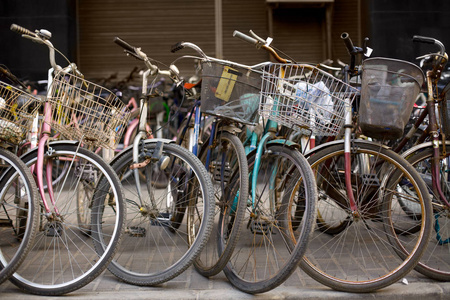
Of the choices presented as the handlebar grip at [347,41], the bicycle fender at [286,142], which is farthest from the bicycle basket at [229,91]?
the handlebar grip at [347,41]

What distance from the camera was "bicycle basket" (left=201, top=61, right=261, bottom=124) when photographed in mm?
3586

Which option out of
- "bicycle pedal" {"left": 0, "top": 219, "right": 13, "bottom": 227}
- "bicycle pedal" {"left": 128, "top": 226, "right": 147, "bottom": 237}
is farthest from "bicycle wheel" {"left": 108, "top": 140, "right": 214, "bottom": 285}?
"bicycle pedal" {"left": 0, "top": 219, "right": 13, "bottom": 227}

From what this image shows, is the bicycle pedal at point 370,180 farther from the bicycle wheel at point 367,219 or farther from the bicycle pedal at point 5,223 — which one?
the bicycle pedal at point 5,223

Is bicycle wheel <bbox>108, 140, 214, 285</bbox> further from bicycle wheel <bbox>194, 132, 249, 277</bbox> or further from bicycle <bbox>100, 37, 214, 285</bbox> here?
bicycle wheel <bbox>194, 132, 249, 277</bbox>

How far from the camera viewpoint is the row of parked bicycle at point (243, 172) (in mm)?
3426

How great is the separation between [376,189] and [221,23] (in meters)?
4.78

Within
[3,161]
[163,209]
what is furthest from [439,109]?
[3,161]

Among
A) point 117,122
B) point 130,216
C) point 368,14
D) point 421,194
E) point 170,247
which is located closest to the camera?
point 421,194

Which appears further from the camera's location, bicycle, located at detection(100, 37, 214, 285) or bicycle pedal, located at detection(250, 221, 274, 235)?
bicycle pedal, located at detection(250, 221, 274, 235)

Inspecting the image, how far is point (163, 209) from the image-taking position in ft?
13.3

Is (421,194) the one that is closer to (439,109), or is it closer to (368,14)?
(439,109)

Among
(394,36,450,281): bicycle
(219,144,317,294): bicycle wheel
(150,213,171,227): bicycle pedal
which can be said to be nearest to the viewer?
(219,144,317,294): bicycle wheel

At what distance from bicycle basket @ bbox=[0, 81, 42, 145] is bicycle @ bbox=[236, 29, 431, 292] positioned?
1628 mm

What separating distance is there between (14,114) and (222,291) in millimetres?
1872
